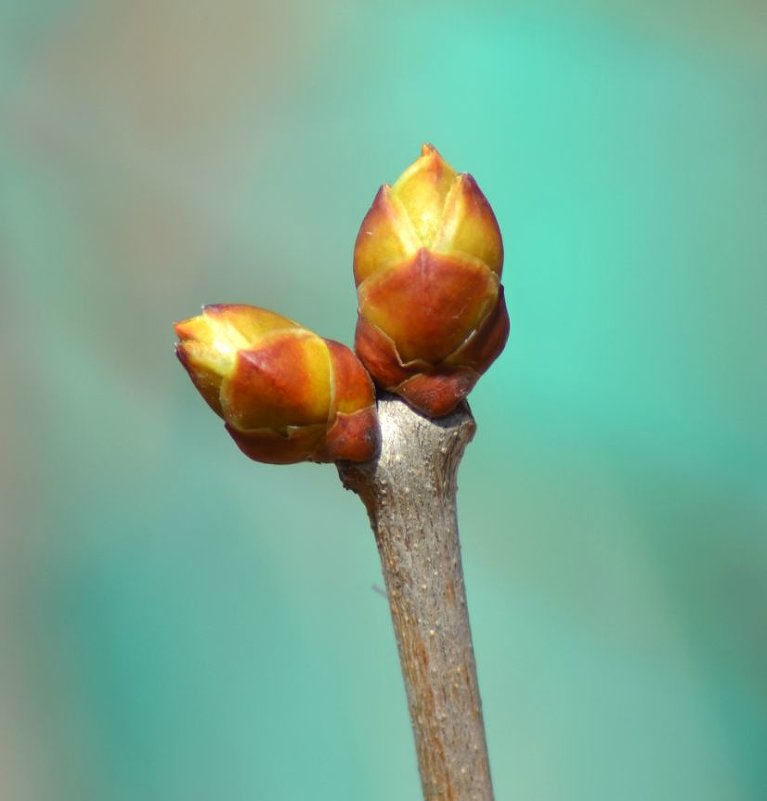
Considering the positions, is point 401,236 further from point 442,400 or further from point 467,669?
point 467,669

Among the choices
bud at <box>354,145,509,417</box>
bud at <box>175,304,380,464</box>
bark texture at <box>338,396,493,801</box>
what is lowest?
bark texture at <box>338,396,493,801</box>

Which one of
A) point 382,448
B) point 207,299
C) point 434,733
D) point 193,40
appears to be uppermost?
point 193,40

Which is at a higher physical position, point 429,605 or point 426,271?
point 426,271

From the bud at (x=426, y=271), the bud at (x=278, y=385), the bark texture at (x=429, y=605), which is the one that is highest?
the bud at (x=426, y=271)

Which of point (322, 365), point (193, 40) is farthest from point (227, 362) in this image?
point (193, 40)

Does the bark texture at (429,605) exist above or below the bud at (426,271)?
below

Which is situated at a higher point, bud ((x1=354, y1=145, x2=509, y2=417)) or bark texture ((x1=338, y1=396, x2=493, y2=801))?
bud ((x1=354, y1=145, x2=509, y2=417))
